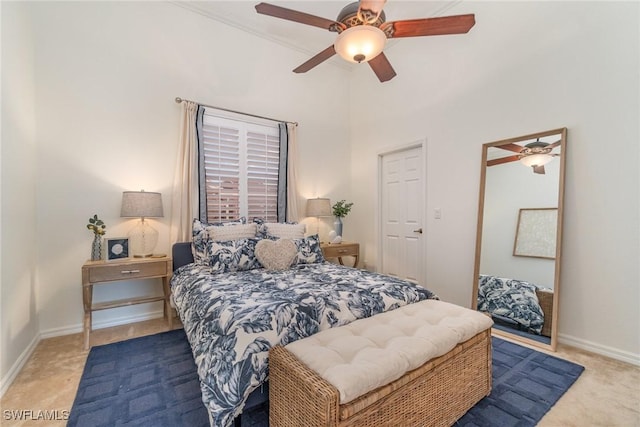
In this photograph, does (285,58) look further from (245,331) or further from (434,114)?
(245,331)

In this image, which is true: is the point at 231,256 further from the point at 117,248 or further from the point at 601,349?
the point at 601,349

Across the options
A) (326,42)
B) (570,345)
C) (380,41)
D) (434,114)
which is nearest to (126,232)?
(380,41)

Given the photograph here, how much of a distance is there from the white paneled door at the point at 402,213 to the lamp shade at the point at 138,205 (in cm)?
293

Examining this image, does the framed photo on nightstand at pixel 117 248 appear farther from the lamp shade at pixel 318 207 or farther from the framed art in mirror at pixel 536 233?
the framed art in mirror at pixel 536 233

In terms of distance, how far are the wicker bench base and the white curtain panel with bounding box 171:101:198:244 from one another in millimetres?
2227

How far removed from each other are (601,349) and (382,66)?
9.40ft

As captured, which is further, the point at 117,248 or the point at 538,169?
the point at 117,248

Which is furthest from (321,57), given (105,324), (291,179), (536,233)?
(105,324)

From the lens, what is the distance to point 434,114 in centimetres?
346

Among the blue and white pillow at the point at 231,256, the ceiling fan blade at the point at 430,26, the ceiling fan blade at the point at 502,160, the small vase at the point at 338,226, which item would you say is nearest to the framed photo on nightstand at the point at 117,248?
the blue and white pillow at the point at 231,256

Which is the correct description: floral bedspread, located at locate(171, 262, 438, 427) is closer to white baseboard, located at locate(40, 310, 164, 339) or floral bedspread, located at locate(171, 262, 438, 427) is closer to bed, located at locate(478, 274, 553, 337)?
white baseboard, located at locate(40, 310, 164, 339)

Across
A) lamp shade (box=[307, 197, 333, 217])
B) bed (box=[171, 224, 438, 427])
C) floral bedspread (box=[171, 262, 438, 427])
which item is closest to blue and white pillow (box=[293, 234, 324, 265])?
bed (box=[171, 224, 438, 427])

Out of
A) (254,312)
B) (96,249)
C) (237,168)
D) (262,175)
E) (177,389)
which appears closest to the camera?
(254,312)

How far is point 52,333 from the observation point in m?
2.63
